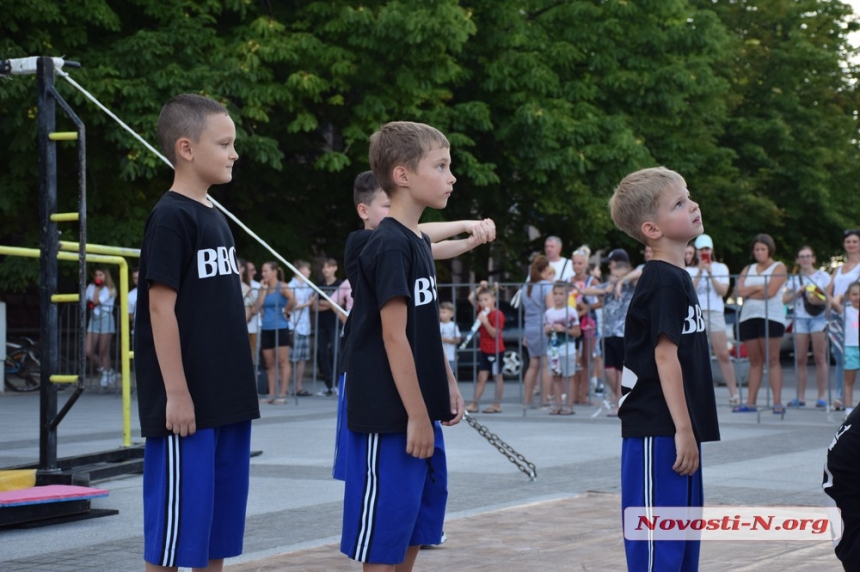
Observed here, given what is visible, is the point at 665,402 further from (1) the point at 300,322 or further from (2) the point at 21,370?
(2) the point at 21,370

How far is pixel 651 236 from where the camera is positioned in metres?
4.48

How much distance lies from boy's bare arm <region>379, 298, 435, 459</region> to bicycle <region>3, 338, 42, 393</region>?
1540cm

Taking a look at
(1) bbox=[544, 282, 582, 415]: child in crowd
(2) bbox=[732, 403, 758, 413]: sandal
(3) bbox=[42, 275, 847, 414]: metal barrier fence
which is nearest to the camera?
(3) bbox=[42, 275, 847, 414]: metal barrier fence

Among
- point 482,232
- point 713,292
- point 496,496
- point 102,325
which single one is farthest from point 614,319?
point 482,232

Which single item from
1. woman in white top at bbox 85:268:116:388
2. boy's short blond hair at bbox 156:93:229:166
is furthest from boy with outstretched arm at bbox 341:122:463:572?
woman in white top at bbox 85:268:116:388

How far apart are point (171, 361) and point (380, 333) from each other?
687 mm

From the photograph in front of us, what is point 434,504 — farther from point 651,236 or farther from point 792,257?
point 792,257

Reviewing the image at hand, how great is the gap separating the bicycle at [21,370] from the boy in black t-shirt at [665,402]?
15539mm

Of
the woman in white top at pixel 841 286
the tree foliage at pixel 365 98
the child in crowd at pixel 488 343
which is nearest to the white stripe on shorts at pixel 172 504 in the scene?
the woman in white top at pixel 841 286

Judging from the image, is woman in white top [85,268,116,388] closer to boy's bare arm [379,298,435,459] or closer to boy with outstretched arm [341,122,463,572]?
boy with outstretched arm [341,122,463,572]

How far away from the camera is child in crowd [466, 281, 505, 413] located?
15.0 metres

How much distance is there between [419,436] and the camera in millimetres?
4172

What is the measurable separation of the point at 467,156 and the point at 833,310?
10.7m

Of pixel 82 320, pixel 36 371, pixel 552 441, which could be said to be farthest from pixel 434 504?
pixel 36 371
